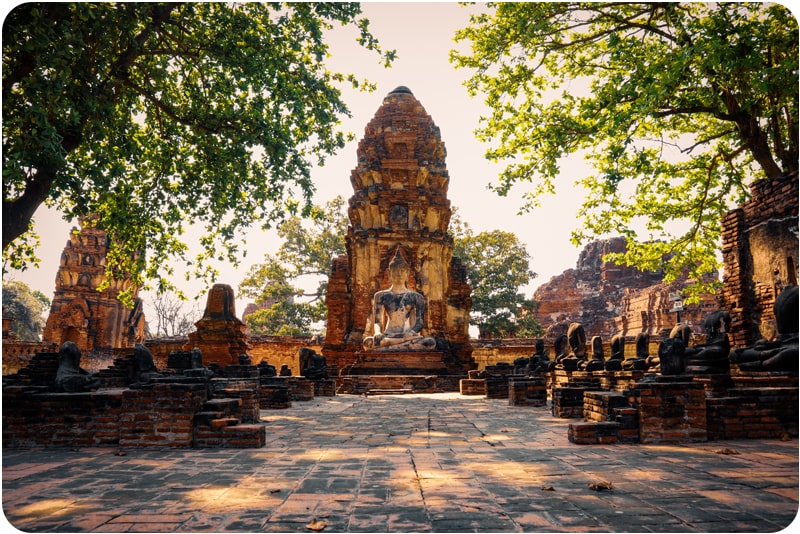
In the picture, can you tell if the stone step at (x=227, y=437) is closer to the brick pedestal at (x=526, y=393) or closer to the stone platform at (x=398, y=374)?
the brick pedestal at (x=526, y=393)

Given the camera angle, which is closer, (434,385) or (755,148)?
(755,148)

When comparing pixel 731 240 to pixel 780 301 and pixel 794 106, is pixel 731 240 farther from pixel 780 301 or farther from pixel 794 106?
pixel 780 301

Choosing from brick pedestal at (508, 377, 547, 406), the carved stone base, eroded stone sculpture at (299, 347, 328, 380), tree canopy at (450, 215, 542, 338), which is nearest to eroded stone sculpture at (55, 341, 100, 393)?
brick pedestal at (508, 377, 547, 406)

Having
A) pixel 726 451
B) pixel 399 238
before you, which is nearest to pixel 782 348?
pixel 726 451

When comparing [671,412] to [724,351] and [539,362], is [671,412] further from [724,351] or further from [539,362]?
[539,362]

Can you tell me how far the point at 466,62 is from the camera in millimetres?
13672

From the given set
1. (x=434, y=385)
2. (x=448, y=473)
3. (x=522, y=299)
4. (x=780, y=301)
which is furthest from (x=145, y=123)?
(x=522, y=299)

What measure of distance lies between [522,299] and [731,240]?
18.5 m

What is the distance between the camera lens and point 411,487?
13.3 ft

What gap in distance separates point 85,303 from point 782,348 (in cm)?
3317

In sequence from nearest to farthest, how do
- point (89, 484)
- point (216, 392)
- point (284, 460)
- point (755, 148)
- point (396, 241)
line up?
1. point (89, 484)
2. point (284, 460)
3. point (216, 392)
4. point (755, 148)
5. point (396, 241)

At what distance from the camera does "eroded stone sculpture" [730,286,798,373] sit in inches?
273

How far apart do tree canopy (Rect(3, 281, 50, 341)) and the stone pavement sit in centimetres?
3733

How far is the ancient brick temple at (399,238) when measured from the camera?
71.6 feet
